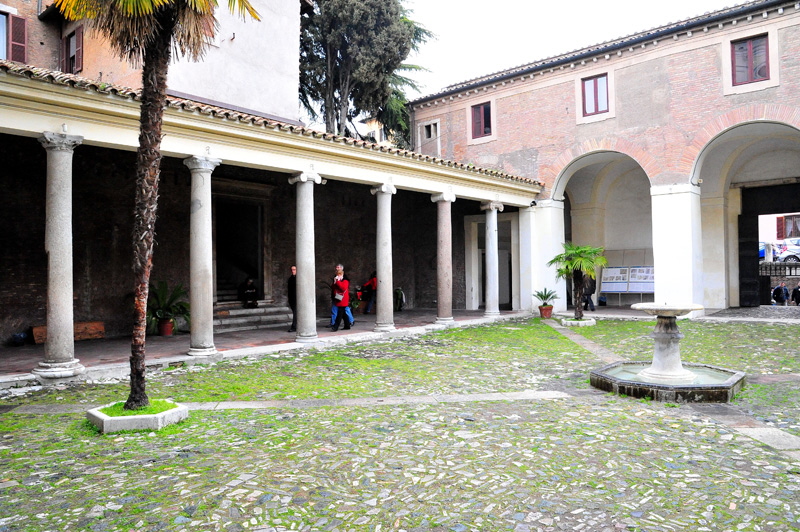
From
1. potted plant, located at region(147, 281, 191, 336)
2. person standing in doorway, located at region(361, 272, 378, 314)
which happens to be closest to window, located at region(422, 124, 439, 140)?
person standing in doorway, located at region(361, 272, 378, 314)

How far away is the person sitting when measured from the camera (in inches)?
565

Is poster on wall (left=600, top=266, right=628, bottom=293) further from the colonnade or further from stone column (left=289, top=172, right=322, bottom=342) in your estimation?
stone column (left=289, top=172, right=322, bottom=342)

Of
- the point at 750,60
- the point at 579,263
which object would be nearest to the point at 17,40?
the point at 579,263

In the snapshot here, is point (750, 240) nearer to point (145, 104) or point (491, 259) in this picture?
point (491, 259)

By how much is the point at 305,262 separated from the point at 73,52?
33.9 feet

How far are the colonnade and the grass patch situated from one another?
2615 mm

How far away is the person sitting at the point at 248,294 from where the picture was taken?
1435cm

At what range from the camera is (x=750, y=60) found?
14414 millimetres

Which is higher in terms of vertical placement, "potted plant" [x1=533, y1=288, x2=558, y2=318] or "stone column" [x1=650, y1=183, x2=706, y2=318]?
"stone column" [x1=650, y1=183, x2=706, y2=318]

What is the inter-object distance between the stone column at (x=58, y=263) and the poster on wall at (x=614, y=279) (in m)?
17.4

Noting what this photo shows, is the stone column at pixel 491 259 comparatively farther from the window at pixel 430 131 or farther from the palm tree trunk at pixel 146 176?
the palm tree trunk at pixel 146 176

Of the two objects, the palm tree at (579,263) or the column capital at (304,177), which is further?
the palm tree at (579,263)

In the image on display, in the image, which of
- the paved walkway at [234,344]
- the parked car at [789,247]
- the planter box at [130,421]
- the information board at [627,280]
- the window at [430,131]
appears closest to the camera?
the planter box at [130,421]

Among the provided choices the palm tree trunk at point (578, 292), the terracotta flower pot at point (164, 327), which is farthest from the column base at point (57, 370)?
the palm tree trunk at point (578, 292)
